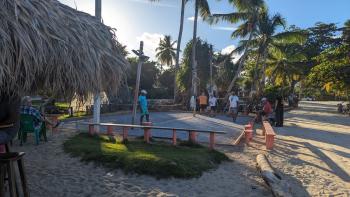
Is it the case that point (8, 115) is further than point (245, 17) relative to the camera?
No

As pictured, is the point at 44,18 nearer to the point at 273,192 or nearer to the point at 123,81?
the point at 123,81

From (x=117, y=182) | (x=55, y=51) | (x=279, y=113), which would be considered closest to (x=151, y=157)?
(x=117, y=182)

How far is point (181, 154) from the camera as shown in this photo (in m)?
9.34

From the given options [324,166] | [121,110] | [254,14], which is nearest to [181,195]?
[324,166]

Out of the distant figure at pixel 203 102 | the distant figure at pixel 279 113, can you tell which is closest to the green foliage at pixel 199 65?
the distant figure at pixel 203 102

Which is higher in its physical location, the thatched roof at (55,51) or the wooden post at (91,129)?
the thatched roof at (55,51)

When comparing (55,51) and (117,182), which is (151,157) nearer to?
(117,182)

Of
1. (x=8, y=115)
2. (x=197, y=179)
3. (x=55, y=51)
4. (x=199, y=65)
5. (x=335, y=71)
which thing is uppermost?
(x=199, y=65)

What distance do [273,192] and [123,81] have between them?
9.75 ft

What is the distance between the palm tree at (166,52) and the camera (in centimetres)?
6712

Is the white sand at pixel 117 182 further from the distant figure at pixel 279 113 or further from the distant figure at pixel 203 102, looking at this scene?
the distant figure at pixel 203 102

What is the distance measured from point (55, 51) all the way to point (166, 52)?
63.8 metres

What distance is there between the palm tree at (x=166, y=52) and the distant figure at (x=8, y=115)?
61.2 meters

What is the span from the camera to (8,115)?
5.22 m
